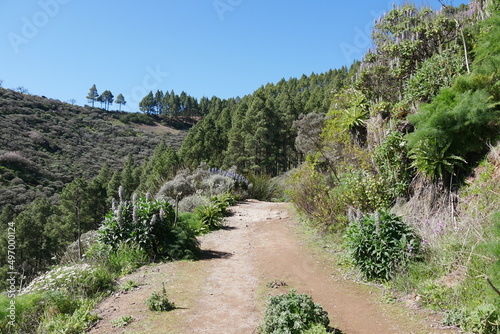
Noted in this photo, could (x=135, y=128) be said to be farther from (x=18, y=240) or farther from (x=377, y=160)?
(x=377, y=160)

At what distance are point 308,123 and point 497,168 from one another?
19626 millimetres

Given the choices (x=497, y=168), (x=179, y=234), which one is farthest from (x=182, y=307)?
(x=497, y=168)

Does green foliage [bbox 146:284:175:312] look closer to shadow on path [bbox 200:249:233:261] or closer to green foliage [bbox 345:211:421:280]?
shadow on path [bbox 200:249:233:261]

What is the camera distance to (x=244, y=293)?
5.08 meters

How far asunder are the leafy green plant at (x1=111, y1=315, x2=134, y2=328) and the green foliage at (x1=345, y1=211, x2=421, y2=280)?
3.30 meters

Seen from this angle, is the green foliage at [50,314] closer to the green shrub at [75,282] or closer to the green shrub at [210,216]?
the green shrub at [75,282]

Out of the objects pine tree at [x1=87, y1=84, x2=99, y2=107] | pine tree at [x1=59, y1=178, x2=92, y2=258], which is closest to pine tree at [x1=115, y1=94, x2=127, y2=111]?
pine tree at [x1=87, y1=84, x2=99, y2=107]

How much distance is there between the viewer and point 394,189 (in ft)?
23.0

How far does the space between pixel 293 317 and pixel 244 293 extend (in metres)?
1.76

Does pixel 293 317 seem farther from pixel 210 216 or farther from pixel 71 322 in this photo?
pixel 210 216

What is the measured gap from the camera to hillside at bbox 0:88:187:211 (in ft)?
126

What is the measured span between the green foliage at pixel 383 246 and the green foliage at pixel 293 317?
1863 mm

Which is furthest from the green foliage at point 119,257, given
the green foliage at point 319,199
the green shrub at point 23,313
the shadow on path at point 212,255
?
the green foliage at point 319,199

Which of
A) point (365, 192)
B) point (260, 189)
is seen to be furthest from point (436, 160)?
point (260, 189)
